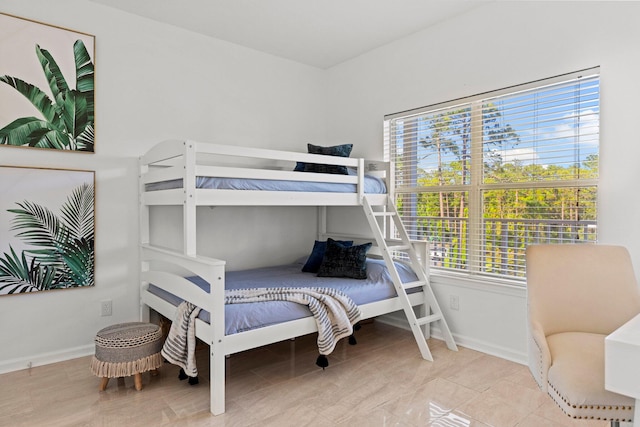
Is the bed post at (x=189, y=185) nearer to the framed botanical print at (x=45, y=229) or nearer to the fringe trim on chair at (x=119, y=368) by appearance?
the fringe trim on chair at (x=119, y=368)

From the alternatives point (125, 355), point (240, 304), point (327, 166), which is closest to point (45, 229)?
point (125, 355)

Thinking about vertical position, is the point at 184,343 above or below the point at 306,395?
above

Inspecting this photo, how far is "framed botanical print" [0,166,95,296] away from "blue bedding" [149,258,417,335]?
0.57 metres

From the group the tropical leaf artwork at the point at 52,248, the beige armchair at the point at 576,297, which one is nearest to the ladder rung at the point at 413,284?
the beige armchair at the point at 576,297

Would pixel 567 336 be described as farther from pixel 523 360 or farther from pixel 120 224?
pixel 120 224

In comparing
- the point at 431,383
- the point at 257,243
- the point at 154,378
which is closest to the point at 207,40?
the point at 257,243

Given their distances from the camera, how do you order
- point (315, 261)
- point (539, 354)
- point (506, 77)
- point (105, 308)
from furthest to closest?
point (315, 261) → point (105, 308) → point (506, 77) → point (539, 354)

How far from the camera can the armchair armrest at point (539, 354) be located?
164 centimetres

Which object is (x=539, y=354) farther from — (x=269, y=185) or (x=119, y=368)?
(x=119, y=368)

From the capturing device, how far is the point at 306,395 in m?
2.47

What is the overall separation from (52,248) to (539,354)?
3008 mm

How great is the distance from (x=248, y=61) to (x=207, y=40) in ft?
1.36

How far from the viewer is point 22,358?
2.81 m

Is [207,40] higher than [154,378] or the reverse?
higher
